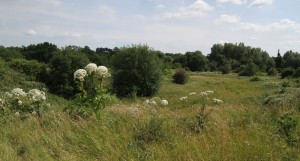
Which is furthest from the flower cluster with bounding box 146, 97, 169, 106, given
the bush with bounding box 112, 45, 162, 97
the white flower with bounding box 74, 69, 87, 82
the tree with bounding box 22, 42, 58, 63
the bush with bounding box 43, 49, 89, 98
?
the tree with bounding box 22, 42, 58, 63

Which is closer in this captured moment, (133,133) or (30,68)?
(133,133)

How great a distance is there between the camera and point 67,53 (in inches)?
1521

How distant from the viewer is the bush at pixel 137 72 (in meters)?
41.5

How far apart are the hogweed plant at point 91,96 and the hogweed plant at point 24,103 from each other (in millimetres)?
925

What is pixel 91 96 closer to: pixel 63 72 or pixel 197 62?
pixel 63 72

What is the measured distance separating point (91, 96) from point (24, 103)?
1807 mm

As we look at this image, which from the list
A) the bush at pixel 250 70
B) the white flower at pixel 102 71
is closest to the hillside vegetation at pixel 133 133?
the white flower at pixel 102 71

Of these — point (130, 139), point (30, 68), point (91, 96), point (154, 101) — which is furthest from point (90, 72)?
point (30, 68)

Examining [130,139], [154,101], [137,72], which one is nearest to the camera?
[130,139]

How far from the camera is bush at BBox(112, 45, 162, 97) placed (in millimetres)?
41469

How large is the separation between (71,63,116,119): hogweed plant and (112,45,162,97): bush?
3385cm

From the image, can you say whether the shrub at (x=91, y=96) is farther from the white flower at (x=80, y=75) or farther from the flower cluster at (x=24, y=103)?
the flower cluster at (x=24, y=103)

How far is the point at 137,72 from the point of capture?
41.4 metres

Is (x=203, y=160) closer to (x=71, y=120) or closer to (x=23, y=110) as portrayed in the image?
(x=71, y=120)
